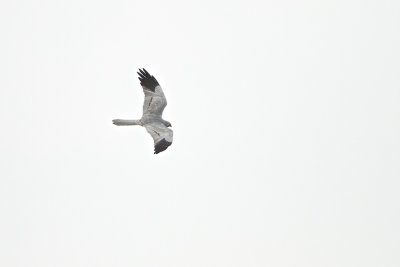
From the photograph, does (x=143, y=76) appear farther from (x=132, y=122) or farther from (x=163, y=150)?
(x=163, y=150)

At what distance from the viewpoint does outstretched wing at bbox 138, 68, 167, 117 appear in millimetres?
71125

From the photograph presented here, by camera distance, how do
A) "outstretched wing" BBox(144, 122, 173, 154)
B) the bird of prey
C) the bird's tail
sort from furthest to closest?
the bird's tail < the bird of prey < "outstretched wing" BBox(144, 122, 173, 154)

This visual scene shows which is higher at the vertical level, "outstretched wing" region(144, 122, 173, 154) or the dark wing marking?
the dark wing marking

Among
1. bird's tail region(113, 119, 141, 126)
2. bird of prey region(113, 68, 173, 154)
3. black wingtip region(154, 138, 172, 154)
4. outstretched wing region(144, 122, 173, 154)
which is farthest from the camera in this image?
bird's tail region(113, 119, 141, 126)

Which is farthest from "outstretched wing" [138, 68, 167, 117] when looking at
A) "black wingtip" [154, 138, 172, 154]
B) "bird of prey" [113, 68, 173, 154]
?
"black wingtip" [154, 138, 172, 154]

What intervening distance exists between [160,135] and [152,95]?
605 centimetres

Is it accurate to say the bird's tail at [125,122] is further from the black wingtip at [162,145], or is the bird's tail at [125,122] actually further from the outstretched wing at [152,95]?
the black wingtip at [162,145]

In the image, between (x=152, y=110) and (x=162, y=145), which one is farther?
(x=152, y=110)

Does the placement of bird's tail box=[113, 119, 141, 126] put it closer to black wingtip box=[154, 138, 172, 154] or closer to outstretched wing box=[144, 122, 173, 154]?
outstretched wing box=[144, 122, 173, 154]

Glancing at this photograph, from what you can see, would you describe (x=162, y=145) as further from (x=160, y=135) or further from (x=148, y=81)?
(x=148, y=81)

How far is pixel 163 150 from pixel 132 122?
225 inches

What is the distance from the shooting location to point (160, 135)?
66.8m

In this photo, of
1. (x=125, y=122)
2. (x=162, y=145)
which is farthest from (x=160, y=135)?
(x=125, y=122)

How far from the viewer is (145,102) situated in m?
71.7
